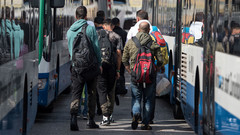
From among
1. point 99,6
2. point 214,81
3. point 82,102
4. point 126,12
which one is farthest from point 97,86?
point 126,12

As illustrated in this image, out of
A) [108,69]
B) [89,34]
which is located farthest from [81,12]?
[108,69]

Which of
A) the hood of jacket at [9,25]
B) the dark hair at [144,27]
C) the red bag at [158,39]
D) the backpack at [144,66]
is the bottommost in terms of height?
the backpack at [144,66]

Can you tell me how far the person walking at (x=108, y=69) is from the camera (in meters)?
10.3

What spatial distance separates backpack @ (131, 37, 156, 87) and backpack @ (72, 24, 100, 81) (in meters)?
0.63

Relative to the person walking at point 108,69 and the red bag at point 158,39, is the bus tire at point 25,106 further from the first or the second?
the red bag at point 158,39

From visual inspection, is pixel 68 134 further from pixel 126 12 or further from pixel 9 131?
pixel 126 12

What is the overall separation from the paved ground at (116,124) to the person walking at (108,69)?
0.34m

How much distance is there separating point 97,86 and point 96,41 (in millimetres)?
1257

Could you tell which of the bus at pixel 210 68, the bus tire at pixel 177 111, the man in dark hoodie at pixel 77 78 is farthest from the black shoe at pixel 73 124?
the bus tire at pixel 177 111

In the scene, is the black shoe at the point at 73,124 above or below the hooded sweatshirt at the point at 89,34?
below

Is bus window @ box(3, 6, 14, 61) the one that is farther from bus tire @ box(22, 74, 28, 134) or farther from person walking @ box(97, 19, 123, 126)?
person walking @ box(97, 19, 123, 126)

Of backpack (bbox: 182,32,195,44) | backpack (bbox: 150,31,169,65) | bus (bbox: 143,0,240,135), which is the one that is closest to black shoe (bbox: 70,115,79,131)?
bus (bbox: 143,0,240,135)

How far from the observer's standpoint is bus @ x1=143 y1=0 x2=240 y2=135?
5711 mm

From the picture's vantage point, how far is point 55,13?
12.3m
